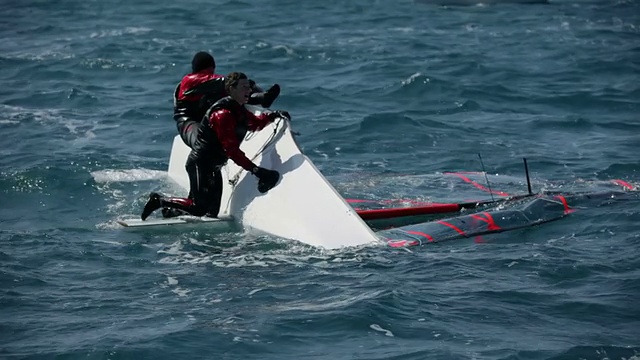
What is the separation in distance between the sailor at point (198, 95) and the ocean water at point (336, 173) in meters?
1.23

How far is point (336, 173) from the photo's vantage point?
14.1 m

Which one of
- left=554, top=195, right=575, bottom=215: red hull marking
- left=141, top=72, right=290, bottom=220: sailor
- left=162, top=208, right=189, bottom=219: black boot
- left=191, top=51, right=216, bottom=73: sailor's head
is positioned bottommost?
left=554, top=195, right=575, bottom=215: red hull marking

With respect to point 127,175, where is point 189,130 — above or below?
above

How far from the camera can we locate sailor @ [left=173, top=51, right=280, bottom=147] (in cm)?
1163

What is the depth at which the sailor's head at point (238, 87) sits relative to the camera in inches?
430

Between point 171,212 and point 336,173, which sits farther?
point 336,173

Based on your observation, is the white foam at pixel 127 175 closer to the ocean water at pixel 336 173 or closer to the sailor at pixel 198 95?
the ocean water at pixel 336 173

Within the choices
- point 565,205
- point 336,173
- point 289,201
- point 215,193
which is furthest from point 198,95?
point 565,205

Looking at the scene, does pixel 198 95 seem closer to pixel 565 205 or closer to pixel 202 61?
pixel 202 61

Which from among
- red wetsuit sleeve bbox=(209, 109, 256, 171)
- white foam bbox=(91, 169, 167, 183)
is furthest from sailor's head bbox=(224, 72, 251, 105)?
white foam bbox=(91, 169, 167, 183)

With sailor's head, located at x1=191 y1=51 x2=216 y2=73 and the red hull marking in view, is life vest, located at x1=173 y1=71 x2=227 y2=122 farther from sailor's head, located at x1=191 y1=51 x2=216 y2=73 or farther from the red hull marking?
the red hull marking

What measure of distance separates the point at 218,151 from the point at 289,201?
0.94m

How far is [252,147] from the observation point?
11.8 metres

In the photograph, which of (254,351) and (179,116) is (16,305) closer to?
(254,351)
